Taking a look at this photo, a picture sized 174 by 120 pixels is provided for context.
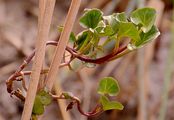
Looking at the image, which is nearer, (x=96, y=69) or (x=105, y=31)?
(x=105, y=31)

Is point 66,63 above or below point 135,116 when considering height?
above

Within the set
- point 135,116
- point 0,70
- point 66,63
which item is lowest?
point 135,116

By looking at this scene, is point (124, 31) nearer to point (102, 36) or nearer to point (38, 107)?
point (102, 36)

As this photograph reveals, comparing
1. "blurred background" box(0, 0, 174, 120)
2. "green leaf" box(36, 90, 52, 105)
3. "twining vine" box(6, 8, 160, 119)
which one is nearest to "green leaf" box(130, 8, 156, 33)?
"twining vine" box(6, 8, 160, 119)

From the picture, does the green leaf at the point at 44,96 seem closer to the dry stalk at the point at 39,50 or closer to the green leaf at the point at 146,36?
the dry stalk at the point at 39,50

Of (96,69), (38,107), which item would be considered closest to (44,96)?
(38,107)

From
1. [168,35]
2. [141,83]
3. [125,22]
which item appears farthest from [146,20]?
[168,35]

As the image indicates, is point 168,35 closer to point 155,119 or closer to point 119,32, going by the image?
point 155,119
